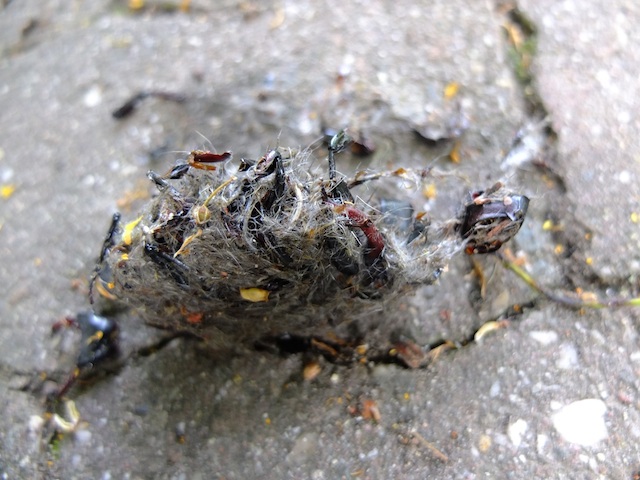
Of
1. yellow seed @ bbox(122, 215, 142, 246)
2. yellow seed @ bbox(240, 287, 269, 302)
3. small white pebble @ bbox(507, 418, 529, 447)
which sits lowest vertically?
small white pebble @ bbox(507, 418, 529, 447)

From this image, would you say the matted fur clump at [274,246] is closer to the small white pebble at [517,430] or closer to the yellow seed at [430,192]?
the yellow seed at [430,192]

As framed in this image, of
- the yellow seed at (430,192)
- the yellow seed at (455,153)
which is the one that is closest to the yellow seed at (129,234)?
the yellow seed at (430,192)

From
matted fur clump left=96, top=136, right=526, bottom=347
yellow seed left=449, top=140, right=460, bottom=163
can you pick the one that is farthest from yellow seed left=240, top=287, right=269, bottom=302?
yellow seed left=449, top=140, right=460, bottom=163

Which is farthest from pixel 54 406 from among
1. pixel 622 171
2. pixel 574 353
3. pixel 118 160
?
pixel 622 171

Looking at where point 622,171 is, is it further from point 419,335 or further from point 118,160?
point 118,160

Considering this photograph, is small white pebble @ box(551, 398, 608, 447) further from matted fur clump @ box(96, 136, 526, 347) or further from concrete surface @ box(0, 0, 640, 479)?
matted fur clump @ box(96, 136, 526, 347)

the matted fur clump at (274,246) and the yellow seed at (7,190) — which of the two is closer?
the matted fur clump at (274,246)
